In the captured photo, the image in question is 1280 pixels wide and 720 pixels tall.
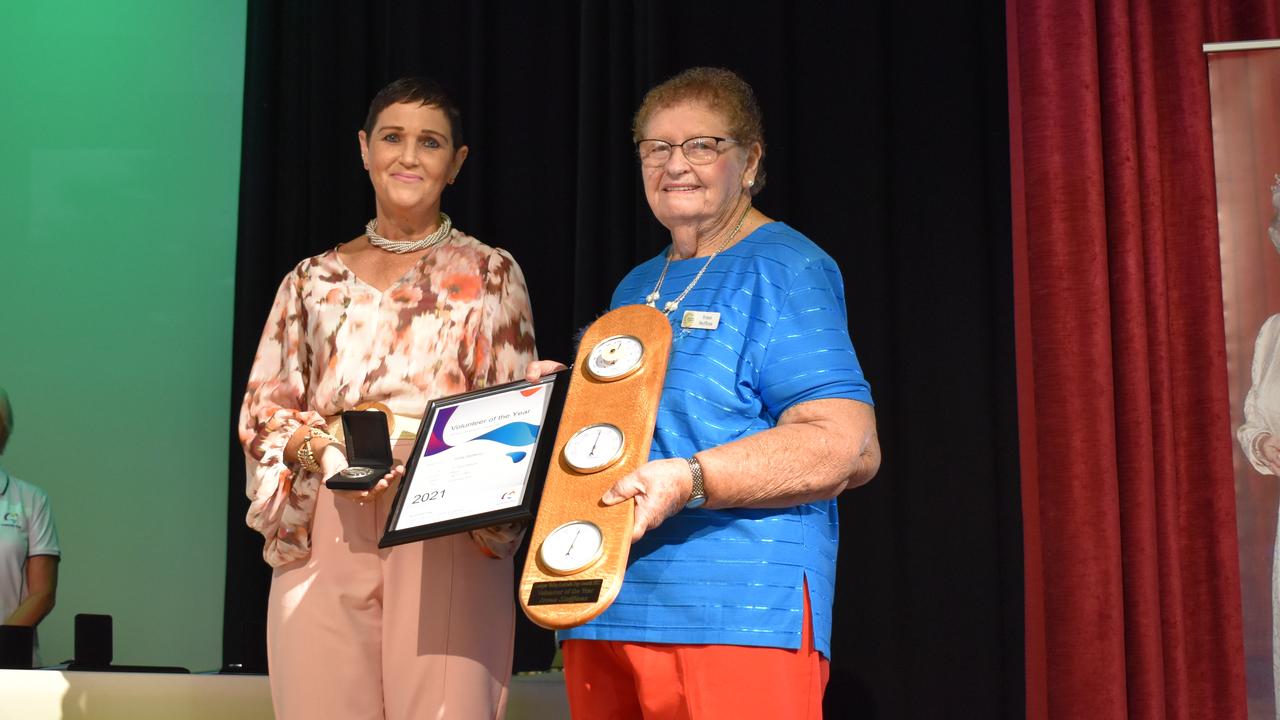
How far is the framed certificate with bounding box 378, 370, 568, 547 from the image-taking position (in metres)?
1.94

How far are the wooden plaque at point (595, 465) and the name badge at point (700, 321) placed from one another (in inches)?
2.5

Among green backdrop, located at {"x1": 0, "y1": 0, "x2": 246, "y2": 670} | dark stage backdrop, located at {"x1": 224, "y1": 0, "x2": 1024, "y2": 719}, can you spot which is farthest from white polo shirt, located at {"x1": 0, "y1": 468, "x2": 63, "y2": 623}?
dark stage backdrop, located at {"x1": 224, "y1": 0, "x2": 1024, "y2": 719}

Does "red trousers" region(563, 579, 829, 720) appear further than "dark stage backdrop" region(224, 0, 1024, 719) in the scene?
No

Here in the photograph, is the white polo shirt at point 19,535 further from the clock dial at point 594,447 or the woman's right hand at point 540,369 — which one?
the clock dial at point 594,447

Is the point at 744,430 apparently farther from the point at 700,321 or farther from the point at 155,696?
the point at 155,696

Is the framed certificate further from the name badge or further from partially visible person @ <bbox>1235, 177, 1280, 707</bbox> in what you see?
partially visible person @ <bbox>1235, 177, 1280, 707</bbox>

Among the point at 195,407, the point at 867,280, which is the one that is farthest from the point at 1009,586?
the point at 195,407

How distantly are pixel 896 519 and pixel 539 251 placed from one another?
1166 mm

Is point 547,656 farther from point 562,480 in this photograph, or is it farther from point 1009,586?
point 562,480

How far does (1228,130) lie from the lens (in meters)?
2.60

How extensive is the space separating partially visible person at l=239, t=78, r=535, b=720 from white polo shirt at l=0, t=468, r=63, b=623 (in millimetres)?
1959

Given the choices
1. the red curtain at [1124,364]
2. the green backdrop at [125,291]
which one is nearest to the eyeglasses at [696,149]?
the red curtain at [1124,364]

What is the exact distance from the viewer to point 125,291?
4078 mm

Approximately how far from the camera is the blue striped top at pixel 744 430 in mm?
1775
